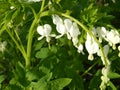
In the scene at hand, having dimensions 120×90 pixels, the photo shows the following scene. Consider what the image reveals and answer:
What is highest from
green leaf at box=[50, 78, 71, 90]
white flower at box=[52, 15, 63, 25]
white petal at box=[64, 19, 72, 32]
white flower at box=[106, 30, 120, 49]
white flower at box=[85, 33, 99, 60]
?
white flower at box=[52, 15, 63, 25]

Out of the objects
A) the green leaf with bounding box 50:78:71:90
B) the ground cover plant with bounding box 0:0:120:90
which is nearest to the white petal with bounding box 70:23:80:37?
the ground cover plant with bounding box 0:0:120:90

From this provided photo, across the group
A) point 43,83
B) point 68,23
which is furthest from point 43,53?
point 68,23

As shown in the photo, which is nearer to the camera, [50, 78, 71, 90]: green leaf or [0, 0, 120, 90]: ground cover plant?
[0, 0, 120, 90]: ground cover plant

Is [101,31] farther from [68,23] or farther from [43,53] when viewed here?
[43,53]

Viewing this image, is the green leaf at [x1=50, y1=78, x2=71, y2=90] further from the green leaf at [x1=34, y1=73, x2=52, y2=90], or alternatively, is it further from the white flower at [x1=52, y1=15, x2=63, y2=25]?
the white flower at [x1=52, y1=15, x2=63, y2=25]

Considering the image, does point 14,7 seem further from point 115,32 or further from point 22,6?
point 115,32

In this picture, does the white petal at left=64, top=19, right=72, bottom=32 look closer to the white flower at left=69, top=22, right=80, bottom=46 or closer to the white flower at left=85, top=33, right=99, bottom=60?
the white flower at left=69, top=22, right=80, bottom=46

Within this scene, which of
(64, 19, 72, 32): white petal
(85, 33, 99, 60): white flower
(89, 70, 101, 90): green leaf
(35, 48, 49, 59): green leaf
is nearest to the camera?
(85, 33, 99, 60): white flower

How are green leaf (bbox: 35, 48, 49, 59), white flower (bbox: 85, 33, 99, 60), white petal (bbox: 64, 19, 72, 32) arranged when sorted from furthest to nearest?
green leaf (bbox: 35, 48, 49, 59) < white petal (bbox: 64, 19, 72, 32) < white flower (bbox: 85, 33, 99, 60)

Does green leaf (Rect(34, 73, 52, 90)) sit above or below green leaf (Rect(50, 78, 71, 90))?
above

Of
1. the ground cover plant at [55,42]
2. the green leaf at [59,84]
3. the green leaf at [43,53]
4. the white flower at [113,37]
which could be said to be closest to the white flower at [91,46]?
the ground cover plant at [55,42]

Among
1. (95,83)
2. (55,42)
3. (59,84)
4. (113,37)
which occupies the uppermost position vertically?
(113,37)
